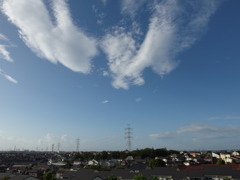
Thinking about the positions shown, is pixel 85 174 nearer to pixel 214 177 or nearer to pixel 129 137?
pixel 214 177

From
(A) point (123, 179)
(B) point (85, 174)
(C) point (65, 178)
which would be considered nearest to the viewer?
(B) point (85, 174)

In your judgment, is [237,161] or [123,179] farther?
[237,161]

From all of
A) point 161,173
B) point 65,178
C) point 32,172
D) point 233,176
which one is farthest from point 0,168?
point 233,176

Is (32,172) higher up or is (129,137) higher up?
(129,137)

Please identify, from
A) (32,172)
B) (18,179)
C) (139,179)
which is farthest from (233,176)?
(32,172)

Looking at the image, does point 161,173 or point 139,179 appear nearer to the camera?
point 139,179

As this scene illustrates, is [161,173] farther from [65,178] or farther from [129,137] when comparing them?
[129,137]

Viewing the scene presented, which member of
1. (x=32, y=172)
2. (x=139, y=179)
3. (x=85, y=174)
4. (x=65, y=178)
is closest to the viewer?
(x=139, y=179)

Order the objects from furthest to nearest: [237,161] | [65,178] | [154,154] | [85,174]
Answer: [154,154], [237,161], [65,178], [85,174]

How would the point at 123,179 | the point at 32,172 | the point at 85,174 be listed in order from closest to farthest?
the point at 85,174, the point at 123,179, the point at 32,172
